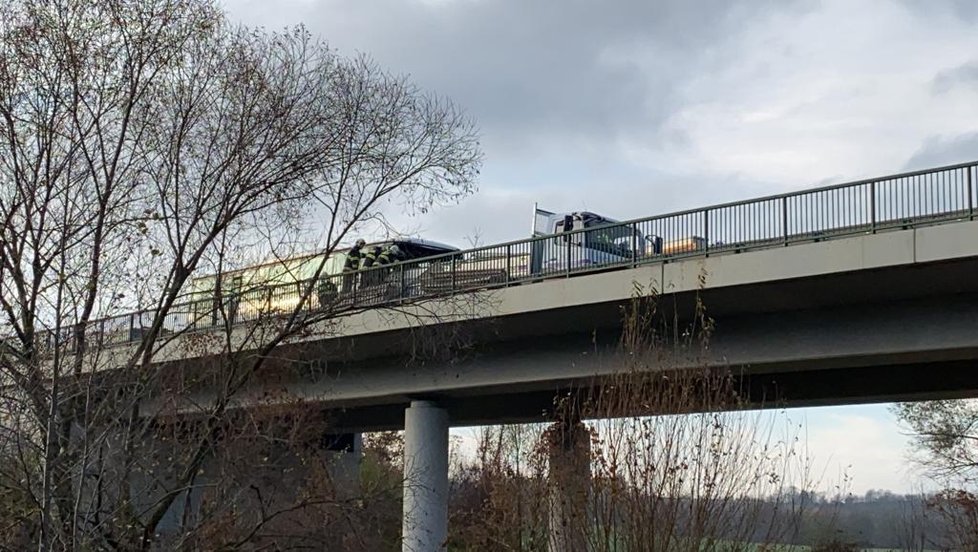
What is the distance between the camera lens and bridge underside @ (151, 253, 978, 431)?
19.8 m

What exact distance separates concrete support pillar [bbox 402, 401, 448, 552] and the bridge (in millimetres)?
57

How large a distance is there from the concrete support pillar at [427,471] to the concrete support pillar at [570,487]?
46.5 feet

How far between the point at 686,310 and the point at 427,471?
30.5 ft

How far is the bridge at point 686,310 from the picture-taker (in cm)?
1878

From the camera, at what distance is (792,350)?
70.4 feet

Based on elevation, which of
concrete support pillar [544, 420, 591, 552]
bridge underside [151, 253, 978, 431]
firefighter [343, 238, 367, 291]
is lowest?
concrete support pillar [544, 420, 591, 552]

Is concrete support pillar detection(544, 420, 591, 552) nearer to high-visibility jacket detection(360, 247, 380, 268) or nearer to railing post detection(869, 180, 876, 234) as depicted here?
railing post detection(869, 180, 876, 234)

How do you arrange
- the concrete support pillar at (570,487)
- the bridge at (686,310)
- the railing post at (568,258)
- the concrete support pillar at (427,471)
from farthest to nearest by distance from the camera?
the concrete support pillar at (427,471) < the railing post at (568,258) < the bridge at (686,310) < the concrete support pillar at (570,487)

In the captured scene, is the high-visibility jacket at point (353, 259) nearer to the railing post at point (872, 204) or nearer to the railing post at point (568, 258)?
the railing post at point (568, 258)

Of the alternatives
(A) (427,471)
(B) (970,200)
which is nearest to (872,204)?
(B) (970,200)

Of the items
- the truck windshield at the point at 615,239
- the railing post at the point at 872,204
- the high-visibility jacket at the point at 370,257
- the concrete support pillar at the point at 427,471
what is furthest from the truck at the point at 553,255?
A: the concrete support pillar at the point at 427,471

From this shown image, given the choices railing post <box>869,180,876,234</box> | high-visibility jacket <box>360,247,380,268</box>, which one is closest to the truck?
high-visibility jacket <box>360,247,380,268</box>

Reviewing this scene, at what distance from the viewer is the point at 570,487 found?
12.9 m

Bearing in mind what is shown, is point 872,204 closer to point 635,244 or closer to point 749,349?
point 749,349
